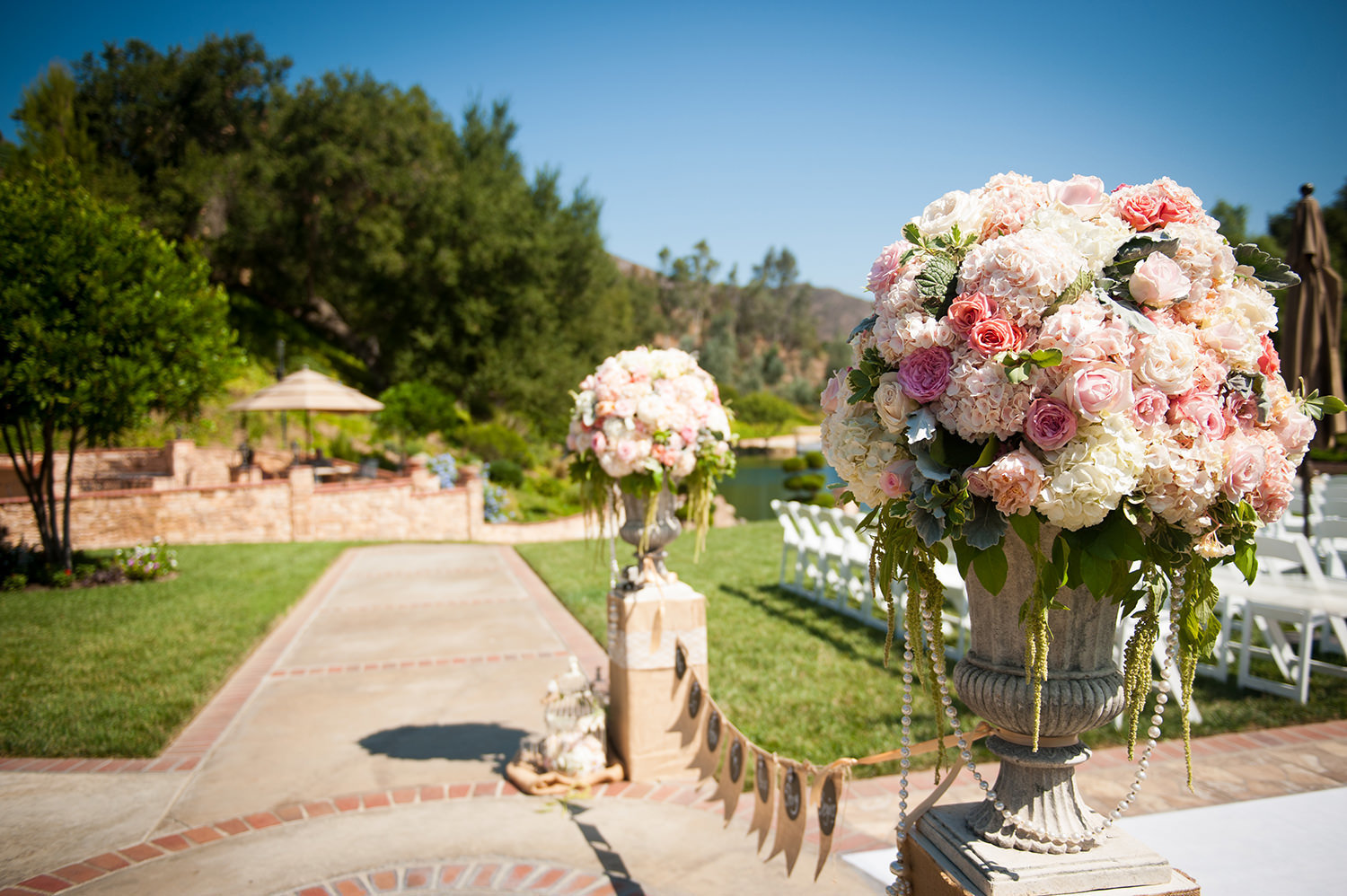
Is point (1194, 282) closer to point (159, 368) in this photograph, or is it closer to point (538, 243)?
point (159, 368)

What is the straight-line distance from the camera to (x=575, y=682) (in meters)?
4.62

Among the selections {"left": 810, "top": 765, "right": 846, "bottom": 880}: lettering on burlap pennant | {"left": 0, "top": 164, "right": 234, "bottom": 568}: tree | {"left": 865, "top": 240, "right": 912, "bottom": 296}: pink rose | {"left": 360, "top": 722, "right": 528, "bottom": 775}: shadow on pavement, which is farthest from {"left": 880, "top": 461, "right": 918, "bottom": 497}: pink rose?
{"left": 0, "top": 164, "right": 234, "bottom": 568}: tree

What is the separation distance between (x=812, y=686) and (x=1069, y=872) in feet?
14.9

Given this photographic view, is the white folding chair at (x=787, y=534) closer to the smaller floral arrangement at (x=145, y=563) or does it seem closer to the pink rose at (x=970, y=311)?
the pink rose at (x=970, y=311)

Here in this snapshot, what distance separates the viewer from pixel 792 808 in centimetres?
288

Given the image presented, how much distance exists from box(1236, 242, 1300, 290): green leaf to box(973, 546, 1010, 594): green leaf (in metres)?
0.90

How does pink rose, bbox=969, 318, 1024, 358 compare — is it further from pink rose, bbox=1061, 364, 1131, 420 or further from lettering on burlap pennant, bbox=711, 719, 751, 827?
lettering on burlap pennant, bbox=711, 719, 751, 827

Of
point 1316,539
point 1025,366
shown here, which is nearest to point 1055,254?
point 1025,366

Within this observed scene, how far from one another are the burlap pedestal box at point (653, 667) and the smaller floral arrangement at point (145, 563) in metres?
10.0

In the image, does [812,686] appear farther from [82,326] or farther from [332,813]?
[82,326]

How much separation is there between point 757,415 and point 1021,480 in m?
53.1

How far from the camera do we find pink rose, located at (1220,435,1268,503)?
1.68 m

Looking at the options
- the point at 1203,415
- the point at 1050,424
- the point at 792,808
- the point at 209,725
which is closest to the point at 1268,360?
the point at 1203,415

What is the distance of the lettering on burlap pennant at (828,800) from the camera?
8.55ft
